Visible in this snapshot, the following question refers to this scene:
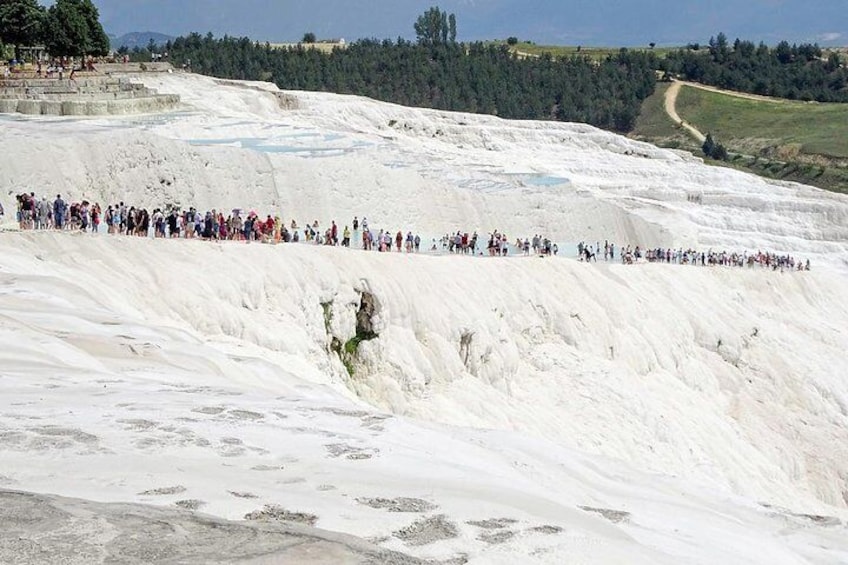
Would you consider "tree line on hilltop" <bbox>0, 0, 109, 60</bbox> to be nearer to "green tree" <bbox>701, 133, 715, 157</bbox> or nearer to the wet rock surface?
"green tree" <bbox>701, 133, 715, 157</bbox>

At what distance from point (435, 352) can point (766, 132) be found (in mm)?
82261

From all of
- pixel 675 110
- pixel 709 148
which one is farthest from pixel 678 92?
pixel 709 148

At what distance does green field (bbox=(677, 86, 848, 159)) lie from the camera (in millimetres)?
93125

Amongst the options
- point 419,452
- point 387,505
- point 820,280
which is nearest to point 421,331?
point 419,452

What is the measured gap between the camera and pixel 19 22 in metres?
63.9

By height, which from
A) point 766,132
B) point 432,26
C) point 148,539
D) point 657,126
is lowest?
point 148,539

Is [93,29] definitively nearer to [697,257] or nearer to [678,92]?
[697,257]

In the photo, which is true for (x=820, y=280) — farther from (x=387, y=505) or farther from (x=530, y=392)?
(x=387, y=505)

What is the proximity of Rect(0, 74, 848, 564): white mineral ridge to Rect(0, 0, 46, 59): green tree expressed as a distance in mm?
10266

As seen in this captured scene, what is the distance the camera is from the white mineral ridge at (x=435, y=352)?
407 inches

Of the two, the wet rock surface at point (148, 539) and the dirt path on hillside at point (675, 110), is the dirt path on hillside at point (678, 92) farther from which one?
the wet rock surface at point (148, 539)

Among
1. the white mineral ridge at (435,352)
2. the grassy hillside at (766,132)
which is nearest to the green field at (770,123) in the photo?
the grassy hillside at (766,132)

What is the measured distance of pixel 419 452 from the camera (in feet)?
38.1

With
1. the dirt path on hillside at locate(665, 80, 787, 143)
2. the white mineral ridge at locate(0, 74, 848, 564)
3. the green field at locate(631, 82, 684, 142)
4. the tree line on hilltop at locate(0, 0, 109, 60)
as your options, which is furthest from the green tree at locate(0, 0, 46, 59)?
the dirt path on hillside at locate(665, 80, 787, 143)
